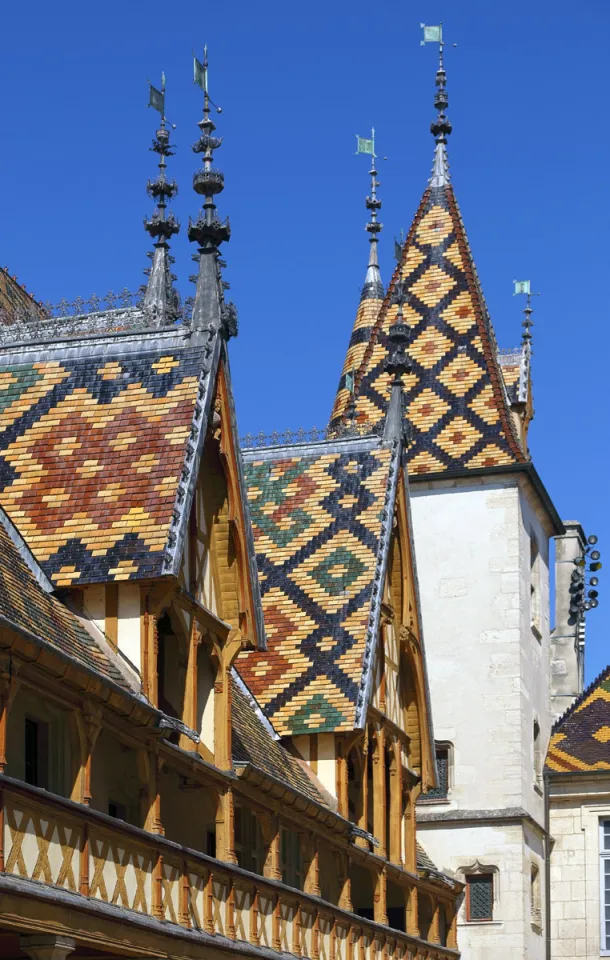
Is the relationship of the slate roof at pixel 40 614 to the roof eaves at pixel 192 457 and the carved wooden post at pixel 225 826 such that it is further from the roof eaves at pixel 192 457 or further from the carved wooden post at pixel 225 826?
the carved wooden post at pixel 225 826

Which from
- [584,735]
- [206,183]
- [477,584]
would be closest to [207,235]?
[206,183]

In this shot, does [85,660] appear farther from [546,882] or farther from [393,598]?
[546,882]

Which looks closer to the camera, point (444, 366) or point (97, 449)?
point (97, 449)

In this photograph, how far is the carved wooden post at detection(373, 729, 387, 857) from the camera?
24.8 metres

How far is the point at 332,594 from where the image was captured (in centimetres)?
2508

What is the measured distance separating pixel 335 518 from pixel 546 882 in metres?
12.7

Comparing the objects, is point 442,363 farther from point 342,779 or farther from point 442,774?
point 342,779

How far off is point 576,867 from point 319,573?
13.5 m

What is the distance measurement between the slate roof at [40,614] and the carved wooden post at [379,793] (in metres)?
8.28

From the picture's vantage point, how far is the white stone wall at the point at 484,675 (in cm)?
3394

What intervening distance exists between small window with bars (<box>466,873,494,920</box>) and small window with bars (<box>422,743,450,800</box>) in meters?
1.43

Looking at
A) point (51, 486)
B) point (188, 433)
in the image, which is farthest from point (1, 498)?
point (188, 433)

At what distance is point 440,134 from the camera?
1556 inches

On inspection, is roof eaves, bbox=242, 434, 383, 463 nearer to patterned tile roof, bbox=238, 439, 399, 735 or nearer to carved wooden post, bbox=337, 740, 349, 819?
patterned tile roof, bbox=238, 439, 399, 735
